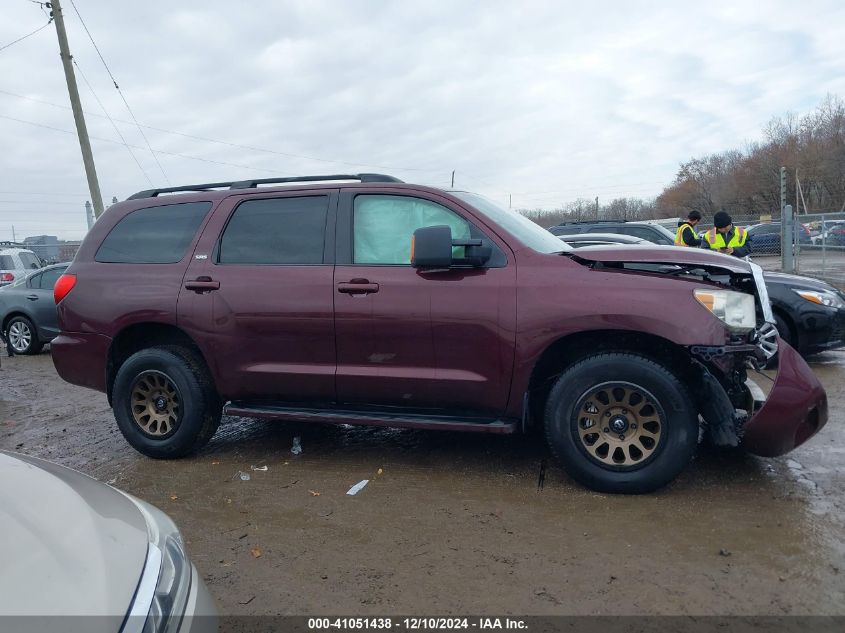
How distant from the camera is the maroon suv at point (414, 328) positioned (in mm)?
3699

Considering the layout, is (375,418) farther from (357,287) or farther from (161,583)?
(161,583)

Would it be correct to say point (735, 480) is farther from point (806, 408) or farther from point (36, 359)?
point (36, 359)

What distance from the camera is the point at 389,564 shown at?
3.18 meters

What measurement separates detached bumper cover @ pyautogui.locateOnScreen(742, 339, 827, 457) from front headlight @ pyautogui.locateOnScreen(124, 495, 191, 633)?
117 inches

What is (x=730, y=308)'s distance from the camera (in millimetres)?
3639

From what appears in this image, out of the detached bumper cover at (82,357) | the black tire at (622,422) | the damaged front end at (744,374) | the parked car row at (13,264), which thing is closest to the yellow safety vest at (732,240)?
the damaged front end at (744,374)

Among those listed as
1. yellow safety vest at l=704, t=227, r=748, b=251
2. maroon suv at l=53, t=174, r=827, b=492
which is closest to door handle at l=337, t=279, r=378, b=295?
maroon suv at l=53, t=174, r=827, b=492

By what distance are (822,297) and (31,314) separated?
1159 centimetres

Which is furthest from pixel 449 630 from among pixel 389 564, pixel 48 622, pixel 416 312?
pixel 416 312

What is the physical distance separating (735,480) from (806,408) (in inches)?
29.5

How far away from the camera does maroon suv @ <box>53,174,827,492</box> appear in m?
3.70

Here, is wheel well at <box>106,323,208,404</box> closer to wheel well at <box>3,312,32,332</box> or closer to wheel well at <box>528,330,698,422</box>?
wheel well at <box>528,330,698,422</box>

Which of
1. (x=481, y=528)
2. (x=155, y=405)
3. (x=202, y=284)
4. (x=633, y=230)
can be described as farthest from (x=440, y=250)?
(x=633, y=230)

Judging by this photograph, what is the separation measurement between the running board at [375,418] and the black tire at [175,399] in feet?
0.77
